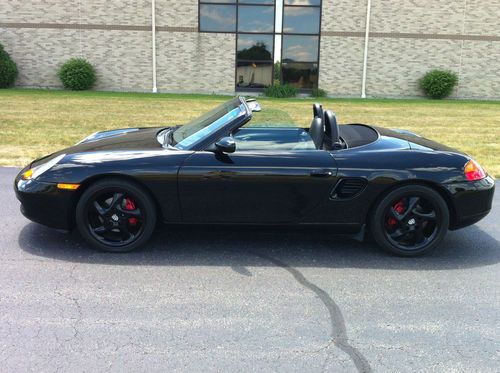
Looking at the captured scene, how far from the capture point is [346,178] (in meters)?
4.25

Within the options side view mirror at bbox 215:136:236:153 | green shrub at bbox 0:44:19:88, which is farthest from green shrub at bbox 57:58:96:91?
side view mirror at bbox 215:136:236:153

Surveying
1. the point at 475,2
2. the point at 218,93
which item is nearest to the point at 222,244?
the point at 218,93

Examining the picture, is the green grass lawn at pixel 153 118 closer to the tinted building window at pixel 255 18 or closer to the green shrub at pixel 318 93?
the green shrub at pixel 318 93

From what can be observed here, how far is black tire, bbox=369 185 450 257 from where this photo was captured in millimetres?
4301

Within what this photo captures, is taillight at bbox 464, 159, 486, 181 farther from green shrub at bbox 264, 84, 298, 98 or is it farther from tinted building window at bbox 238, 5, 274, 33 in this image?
tinted building window at bbox 238, 5, 274, 33

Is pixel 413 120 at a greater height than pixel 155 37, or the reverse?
pixel 155 37

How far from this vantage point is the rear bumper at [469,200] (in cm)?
434

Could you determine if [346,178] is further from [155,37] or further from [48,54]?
[48,54]

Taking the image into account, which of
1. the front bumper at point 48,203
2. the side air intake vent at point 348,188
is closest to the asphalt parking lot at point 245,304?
the front bumper at point 48,203

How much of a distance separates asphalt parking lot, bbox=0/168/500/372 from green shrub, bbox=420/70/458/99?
20041 mm

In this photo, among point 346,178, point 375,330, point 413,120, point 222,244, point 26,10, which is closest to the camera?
point 375,330

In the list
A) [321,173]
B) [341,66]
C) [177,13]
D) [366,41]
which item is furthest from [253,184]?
[366,41]

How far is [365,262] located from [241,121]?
158 centimetres

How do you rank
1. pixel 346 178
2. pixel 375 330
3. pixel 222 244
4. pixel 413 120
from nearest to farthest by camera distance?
pixel 375 330 → pixel 346 178 → pixel 222 244 → pixel 413 120
